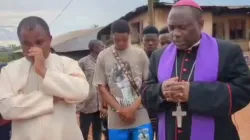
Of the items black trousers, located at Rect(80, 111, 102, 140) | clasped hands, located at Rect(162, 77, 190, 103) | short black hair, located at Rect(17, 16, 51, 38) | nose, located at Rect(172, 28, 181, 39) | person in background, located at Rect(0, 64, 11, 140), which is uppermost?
short black hair, located at Rect(17, 16, 51, 38)

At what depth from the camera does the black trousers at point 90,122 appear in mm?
7398

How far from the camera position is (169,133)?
3172 millimetres

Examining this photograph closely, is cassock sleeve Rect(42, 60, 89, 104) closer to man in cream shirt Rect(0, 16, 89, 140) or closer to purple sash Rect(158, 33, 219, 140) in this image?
man in cream shirt Rect(0, 16, 89, 140)

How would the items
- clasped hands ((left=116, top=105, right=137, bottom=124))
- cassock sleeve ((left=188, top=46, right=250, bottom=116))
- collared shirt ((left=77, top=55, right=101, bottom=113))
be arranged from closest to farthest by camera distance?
cassock sleeve ((left=188, top=46, right=250, bottom=116)), clasped hands ((left=116, top=105, right=137, bottom=124)), collared shirt ((left=77, top=55, right=101, bottom=113))

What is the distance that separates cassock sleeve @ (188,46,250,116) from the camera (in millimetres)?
2900

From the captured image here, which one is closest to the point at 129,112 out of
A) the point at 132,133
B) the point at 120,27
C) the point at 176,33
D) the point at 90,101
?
the point at 132,133

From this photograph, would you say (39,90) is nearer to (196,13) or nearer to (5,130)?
(5,130)

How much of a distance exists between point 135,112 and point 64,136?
192 centimetres

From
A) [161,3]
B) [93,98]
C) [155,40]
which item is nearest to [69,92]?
[155,40]

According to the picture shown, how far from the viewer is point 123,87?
511cm

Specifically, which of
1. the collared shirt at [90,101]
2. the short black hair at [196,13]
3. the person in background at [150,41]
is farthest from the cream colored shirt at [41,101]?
the collared shirt at [90,101]

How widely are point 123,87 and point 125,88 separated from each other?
0.02m

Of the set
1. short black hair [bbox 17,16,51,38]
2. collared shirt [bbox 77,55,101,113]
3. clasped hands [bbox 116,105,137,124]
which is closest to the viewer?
short black hair [bbox 17,16,51,38]

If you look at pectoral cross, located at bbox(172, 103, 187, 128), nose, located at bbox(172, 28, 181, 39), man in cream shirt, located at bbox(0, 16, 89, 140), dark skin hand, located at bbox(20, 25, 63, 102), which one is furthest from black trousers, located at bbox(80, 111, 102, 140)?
nose, located at bbox(172, 28, 181, 39)
